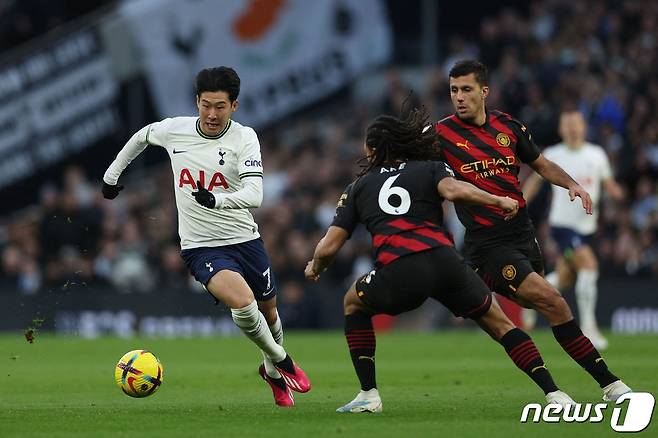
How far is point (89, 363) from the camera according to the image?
49.5ft

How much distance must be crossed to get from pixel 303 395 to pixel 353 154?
1364cm

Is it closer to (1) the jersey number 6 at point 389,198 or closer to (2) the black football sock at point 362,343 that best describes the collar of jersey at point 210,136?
(1) the jersey number 6 at point 389,198

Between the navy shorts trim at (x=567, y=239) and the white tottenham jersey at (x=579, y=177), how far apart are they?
5 cm

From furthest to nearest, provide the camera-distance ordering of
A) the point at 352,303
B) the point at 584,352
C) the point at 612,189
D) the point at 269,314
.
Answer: the point at 612,189 < the point at 269,314 < the point at 584,352 < the point at 352,303

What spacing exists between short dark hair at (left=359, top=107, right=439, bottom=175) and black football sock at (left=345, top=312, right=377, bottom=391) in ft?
3.22

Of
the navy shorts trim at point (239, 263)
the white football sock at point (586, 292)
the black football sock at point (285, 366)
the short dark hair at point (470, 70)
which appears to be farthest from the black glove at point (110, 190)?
the white football sock at point (586, 292)

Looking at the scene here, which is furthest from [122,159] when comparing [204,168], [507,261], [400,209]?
[507,261]

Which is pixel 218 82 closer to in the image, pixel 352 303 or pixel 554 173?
pixel 352 303

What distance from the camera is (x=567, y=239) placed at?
16.3m

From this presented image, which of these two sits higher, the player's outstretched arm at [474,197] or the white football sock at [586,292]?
the player's outstretched arm at [474,197]

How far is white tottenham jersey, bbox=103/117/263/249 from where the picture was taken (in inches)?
384

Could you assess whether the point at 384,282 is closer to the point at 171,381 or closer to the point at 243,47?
the point at 171,381

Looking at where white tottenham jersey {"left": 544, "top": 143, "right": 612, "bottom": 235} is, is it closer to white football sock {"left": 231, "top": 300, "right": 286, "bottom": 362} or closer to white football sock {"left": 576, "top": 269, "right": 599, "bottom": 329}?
white football sock {"left": 576, "top": 269, "right": 599, "bottom": 329}

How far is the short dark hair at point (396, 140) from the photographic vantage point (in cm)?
866
